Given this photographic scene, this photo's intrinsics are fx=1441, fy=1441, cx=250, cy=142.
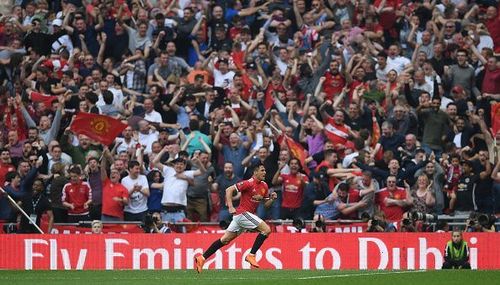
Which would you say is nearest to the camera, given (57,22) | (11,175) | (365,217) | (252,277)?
(252,277)

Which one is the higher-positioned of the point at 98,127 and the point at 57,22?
the point at 57,22

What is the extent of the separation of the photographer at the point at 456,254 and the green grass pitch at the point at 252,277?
175cm

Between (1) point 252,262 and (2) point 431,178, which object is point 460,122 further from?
(1) point 252,262

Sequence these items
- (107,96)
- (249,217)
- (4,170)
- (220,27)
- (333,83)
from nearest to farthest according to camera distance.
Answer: (249,217) < (4,170) < (333,83) < (107,96) < (220,27)

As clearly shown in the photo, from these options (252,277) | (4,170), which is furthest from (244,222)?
(4,170)

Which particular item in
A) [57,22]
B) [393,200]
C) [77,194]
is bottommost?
[393,200]

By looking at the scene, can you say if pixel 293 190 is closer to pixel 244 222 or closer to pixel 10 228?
pixel 244 222

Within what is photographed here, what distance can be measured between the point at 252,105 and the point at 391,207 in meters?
4.80

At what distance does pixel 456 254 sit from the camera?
25781 millimetres

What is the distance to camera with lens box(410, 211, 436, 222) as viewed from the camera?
27.1 m

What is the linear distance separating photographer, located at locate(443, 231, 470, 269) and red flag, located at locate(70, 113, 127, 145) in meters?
7.43

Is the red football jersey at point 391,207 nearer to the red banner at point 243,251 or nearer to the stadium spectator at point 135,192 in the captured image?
the red banner at point 243,251

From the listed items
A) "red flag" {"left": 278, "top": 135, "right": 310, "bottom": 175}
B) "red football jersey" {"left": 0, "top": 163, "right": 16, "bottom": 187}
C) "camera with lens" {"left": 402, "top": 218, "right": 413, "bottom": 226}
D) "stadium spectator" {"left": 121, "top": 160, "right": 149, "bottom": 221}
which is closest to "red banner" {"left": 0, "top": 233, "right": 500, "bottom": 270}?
"camera with lens" {"left": 402, "top": 218, "right": 413, "bottom": 226}

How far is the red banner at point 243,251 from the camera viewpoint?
2677 cm
